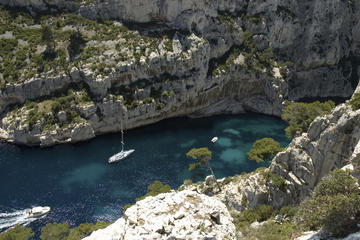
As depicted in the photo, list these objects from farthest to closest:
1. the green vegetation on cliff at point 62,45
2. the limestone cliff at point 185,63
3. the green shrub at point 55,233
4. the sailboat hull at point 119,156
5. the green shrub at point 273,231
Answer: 1. the green vegetation on cliff at point 62,45
2. the limestone cliff at point 185,63
3. the sailboat hull at point 119,156
4. the green shrub at point 55,233
5. the green shrub at point 273,231

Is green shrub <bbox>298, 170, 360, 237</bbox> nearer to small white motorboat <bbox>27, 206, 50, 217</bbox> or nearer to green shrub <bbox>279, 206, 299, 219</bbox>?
green shrub <bbox>279, 206, 299, 219</bbox>

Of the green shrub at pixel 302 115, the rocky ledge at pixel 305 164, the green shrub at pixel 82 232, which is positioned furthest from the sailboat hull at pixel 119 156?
the green shrub at pixel 302 115

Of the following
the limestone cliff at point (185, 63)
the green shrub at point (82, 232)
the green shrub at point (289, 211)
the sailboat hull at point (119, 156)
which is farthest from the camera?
the limestone cliff at point (185, 63)

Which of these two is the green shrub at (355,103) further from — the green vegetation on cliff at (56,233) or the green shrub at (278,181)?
the green vegetation on cliff at (56,233)

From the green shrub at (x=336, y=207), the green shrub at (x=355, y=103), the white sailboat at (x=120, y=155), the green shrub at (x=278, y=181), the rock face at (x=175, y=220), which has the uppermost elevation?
the green shrub at (x=355, y=103)

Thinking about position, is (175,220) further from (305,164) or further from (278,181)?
(278,181)

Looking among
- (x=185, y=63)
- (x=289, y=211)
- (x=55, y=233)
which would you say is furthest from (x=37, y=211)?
(x=185, y=63)

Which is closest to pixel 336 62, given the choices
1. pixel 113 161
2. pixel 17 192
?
pixel 113 161

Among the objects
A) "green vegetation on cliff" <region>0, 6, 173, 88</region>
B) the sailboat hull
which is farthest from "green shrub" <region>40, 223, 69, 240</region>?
"green vegetation on cliff" <region>0, 6, 173, 88</region>
